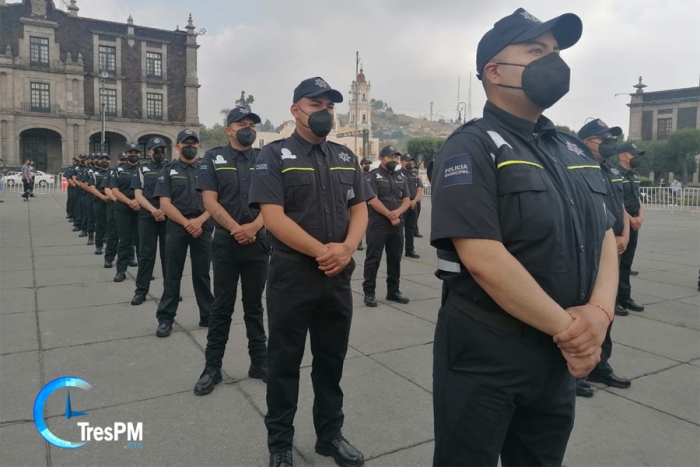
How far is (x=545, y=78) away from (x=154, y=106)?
5682 cm

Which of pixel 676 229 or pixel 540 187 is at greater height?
pixel 540 187

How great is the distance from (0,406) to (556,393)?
380cm

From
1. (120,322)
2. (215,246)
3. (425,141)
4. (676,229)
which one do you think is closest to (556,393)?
(215,246)

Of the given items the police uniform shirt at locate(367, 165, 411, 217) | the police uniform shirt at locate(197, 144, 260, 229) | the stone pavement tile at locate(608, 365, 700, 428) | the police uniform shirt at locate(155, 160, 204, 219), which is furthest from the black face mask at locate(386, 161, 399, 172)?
the stone pavement tile at locate(608, 365, 700, 428)

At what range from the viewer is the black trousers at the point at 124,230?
8.08 metres

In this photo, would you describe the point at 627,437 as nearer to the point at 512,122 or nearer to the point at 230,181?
the point at 512,122

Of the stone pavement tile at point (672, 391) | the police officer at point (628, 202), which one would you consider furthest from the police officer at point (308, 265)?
the police officer at point (628, 202)

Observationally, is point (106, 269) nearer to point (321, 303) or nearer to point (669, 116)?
point (321, 303)

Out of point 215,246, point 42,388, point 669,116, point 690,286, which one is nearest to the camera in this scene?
point 42,388

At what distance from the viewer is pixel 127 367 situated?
4.42m

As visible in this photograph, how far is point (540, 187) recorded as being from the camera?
1743 millimetres

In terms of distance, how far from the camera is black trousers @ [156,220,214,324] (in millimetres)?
5328

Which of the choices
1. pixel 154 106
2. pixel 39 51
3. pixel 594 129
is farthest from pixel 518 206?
pixel 39 51

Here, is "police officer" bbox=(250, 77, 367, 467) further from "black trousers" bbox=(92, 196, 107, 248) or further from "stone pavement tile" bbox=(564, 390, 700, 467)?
"black trousers" bbox=(92, 196, 107, 248)
